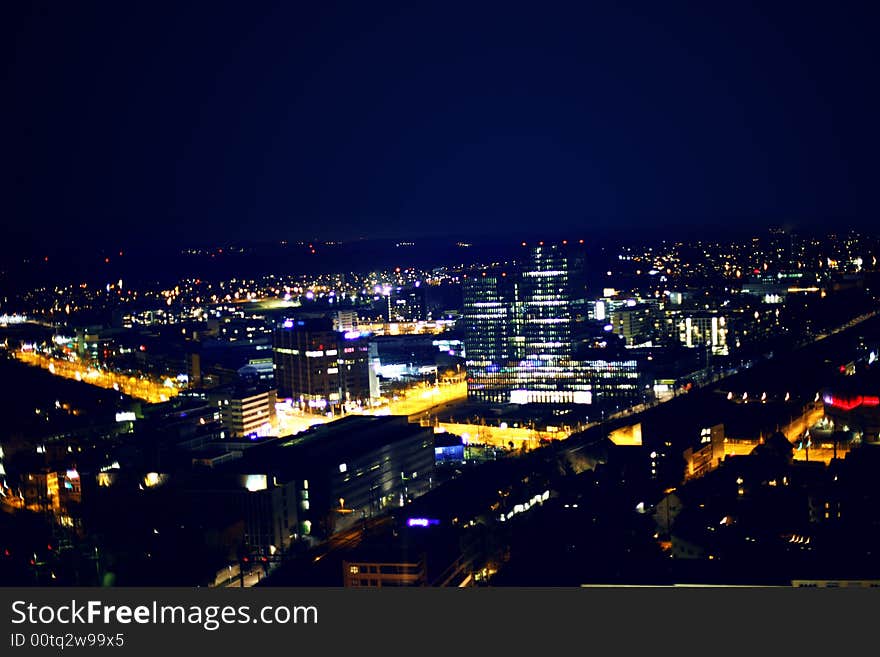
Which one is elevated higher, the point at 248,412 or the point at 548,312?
the point at 548,312

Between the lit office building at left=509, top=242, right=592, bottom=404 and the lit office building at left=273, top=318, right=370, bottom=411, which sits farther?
the lit office building at left=509, top=242, right=592, bottom=404

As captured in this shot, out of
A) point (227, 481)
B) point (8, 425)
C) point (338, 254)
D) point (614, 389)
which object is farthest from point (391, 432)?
point (338, 254)

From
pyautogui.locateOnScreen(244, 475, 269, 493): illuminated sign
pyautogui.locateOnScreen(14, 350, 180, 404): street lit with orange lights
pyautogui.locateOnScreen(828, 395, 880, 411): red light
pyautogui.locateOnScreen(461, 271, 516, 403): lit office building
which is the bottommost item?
pyautogui.locateOnScreen(244, 475, 269, 493): illuminated sign

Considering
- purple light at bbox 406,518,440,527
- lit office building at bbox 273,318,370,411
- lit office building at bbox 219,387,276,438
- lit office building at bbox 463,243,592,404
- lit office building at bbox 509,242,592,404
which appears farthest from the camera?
lit office building at bbox 463,243,592,404

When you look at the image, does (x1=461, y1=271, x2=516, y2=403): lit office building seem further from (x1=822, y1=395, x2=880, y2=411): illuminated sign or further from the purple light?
the purple light

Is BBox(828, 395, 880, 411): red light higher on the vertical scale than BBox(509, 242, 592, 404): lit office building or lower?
lower

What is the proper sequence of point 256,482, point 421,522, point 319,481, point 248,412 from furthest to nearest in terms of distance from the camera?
point 248,412 → point 319,481 → point 256,482 → point 421,522

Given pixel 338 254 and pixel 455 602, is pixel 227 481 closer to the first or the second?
pixel 455 602

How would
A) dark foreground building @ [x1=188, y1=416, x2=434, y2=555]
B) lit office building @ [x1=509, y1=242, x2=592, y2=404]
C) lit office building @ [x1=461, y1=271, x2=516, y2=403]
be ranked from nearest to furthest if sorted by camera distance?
dark foreground building @ [x1=188, y1=416, x2=434, y2=555], lit office building @ [x1=509, y1=242, x2=592, y2=404], lit office building @ [x1=461, y1=271, x2=516, y2=403]

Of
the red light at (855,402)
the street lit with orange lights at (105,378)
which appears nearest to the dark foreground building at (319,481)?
the red light at (855,402)

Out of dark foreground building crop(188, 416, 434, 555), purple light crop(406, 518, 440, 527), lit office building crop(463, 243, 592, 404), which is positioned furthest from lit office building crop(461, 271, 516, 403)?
purple light crop(406, 518, 440, 527)

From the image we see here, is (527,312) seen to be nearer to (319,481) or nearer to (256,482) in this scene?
(319,481)

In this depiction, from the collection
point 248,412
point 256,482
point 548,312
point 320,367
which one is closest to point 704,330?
point 548,312
